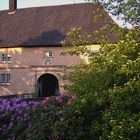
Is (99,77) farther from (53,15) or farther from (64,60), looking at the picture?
(53,15)

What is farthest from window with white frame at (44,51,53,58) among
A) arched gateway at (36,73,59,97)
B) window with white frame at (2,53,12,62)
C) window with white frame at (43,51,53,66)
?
window with white frame at (2,53,12,62)

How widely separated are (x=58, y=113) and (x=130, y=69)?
1938 millimetres

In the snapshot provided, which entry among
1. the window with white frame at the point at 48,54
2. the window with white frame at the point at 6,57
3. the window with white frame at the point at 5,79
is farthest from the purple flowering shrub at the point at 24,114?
the window with white frame at the point at 6,57

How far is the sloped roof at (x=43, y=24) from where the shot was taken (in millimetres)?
47500

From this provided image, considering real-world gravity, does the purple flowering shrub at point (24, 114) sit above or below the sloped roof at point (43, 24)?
below

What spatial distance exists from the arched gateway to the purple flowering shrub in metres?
37.6

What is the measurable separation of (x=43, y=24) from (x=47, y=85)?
7.31 meters

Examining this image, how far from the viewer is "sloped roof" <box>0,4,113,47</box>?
47500 millimetres

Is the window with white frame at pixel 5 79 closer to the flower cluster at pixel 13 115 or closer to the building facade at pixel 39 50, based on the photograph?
the building facade at pixel 39 50

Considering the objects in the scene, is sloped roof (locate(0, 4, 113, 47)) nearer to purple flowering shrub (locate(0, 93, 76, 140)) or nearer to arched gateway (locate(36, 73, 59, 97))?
arched gateway (locate(36, 73, 59, 97))

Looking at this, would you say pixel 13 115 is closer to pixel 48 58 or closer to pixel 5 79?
pixel 48 58

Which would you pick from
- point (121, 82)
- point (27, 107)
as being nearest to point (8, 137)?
point (27, 107)

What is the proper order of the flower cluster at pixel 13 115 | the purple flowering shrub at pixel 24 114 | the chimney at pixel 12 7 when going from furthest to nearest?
the chimney at pixel 12 7 → the flower cluster at pixel 13 115 → the purple flowering shrub at pixel 24 114

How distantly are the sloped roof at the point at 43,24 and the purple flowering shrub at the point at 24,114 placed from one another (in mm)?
36642
